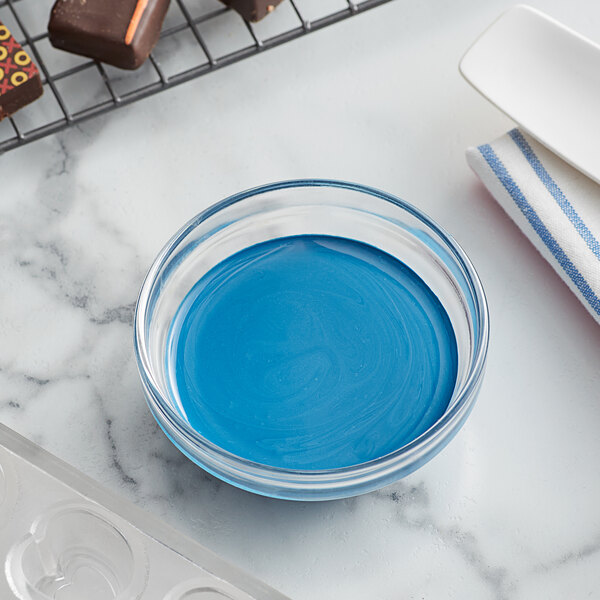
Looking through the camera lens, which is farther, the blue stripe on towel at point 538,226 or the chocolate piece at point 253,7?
the chocolate piece at point 253,7

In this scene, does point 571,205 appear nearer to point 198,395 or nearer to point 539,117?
point 539,117

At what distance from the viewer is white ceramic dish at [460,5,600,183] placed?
0.81m

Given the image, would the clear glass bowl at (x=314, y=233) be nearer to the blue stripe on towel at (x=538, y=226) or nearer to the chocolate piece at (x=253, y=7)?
the blue stripe on towel at (x=538, y=226)

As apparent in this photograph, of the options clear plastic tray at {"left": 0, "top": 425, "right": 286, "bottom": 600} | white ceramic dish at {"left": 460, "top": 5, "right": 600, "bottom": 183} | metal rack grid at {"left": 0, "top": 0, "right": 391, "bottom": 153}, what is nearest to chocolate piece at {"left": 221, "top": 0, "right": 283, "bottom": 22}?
metal rack grid at {"left": 0, "top": 0, "right": 391, "bottom": 153}

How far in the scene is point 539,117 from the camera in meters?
0.81

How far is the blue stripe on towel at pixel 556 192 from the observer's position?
77cm

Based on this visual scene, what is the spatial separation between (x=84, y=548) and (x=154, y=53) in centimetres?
47

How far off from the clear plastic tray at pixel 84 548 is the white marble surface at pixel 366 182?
0.08 meters

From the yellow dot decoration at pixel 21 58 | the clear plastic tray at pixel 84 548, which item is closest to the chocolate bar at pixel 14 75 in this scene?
the yellow dot decoration at pixel 21 58

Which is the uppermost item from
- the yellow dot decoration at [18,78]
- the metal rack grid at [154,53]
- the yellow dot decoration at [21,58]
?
the yellow dot decoration at [21,58]

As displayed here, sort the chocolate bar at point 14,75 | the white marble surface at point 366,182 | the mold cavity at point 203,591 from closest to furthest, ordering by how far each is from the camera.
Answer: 1. the mold cavity at point 203,591
2. the white marble surface at point 366,182
3. the chocolate bar at point 14,75

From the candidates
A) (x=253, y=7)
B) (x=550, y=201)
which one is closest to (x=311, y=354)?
(x=550, y=201)

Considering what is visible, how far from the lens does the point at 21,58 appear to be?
85 cm

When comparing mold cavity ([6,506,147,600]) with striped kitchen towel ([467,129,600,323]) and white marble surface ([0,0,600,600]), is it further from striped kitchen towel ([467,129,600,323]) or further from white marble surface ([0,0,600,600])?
striped kitchen towel ([467,129,600,323])
